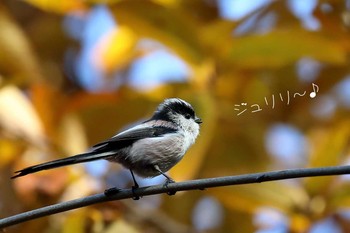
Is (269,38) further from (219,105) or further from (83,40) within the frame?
(83,40)

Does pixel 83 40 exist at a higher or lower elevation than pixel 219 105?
higher

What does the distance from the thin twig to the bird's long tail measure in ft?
0.17

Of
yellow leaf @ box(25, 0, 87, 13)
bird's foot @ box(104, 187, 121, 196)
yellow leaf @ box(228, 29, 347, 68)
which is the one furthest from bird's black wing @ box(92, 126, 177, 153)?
yellow leaf @ box(25, 0, 87, 13)

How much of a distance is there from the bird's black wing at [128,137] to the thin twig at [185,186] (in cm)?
21

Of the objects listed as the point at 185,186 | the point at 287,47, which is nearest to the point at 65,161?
the point at 185,186

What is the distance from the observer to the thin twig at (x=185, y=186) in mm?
718

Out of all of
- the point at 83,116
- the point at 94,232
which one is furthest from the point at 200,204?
the point at 94,232

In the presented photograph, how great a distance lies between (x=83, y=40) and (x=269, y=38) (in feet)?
3.57

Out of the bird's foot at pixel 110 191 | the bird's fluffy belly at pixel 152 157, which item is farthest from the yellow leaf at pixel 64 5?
the bird's foot at pixel 110 191

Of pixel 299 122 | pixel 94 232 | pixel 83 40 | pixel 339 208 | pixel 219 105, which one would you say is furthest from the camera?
pixel 83 40

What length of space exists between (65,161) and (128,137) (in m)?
0.33

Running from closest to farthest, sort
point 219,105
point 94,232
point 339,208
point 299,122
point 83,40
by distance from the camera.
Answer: point 94,232 → point 339,208 → point 219,105 → point 299,122 → point 83,40

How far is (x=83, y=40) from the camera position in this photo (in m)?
2.45

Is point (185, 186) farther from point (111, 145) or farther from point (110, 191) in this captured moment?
point (111, 145)
